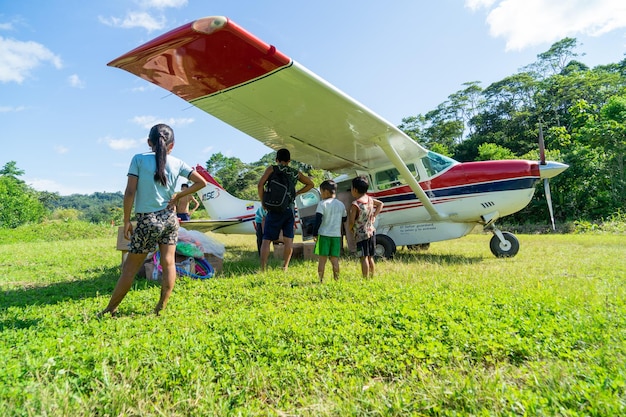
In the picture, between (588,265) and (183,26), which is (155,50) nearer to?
(183,26)

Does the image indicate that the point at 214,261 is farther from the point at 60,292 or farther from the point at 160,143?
the point at 160,143

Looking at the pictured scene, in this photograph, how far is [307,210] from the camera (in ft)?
26.0

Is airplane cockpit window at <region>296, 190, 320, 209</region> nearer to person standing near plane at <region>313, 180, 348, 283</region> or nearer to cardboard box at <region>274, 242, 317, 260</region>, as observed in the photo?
cardboard box at <region>274, 242, 317, 260</region>

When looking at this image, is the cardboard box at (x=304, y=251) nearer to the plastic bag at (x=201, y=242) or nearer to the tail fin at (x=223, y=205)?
the plastic bag at (x=201, y=242)

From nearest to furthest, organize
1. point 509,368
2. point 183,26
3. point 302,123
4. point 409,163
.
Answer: point 509,368
point 183,26
point 302,123
point 409,163

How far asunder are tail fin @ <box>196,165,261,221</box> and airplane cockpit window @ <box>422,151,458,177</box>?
4.65 metres

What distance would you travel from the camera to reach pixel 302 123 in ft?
19.2

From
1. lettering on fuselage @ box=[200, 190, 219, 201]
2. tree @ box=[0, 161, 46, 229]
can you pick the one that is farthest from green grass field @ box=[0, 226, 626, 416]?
tree @ box=[0, 161, 46, 229]

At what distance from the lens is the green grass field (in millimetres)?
1535

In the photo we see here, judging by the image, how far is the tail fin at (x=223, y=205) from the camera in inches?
372

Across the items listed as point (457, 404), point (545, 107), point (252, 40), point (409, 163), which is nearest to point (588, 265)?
point (409, 163)

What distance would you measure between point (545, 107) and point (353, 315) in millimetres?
48114

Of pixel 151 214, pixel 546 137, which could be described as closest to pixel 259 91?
pixel 151 214

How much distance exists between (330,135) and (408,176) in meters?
1.68
